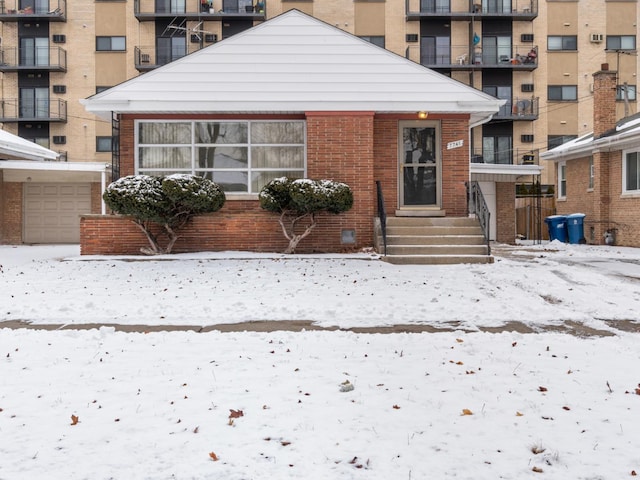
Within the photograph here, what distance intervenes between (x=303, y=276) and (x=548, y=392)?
6279mm

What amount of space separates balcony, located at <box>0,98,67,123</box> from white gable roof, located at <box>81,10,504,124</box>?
2150 centimetres

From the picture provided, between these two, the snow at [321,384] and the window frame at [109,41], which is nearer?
the snow at [321,384]

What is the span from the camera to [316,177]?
13953 mm

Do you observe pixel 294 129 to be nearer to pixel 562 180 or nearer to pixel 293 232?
pixel 293 232

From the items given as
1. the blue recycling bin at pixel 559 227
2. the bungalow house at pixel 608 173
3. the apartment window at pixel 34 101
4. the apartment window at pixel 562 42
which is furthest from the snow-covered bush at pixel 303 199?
the apartment window at pixel 562 42

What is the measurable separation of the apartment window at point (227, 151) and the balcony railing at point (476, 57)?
69.9ft

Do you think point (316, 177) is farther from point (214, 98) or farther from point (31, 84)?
point (31, 84)

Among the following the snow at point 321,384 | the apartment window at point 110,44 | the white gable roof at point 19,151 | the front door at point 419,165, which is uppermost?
the apartment window at point 110,44

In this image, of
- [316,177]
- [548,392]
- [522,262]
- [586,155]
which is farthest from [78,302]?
[586,155]

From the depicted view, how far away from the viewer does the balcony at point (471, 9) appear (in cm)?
3294

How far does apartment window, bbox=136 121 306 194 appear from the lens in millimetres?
14445

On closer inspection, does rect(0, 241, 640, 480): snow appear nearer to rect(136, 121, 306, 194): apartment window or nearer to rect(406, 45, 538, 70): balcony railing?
rect(136, 121, 306, 194): apartment window

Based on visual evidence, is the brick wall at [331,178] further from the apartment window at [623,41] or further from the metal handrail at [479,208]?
the apartment window at [623,41]

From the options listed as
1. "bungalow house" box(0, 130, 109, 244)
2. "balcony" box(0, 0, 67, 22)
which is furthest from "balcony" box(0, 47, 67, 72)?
"bungalow house" box(0, 130, 109, 244)
